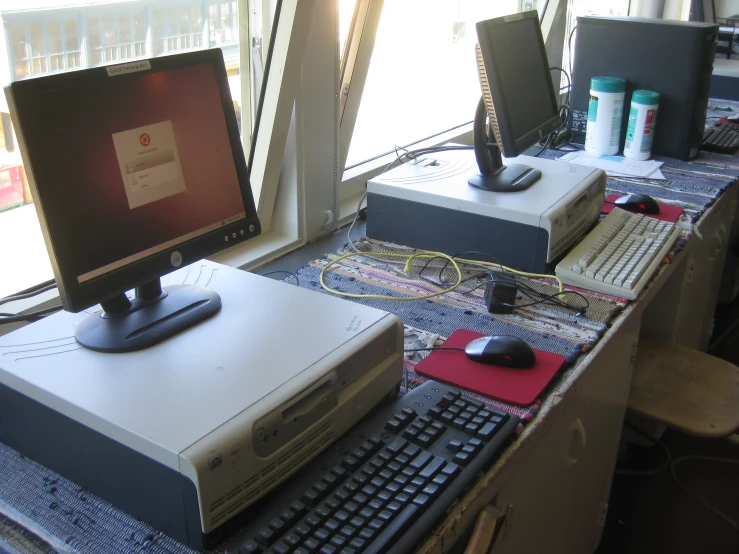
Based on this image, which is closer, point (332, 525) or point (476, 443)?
point (332, 525)

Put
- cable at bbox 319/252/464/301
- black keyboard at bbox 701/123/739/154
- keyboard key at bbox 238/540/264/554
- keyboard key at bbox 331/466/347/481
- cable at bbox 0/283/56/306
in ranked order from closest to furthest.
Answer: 1. keyboard key at bbox 238/540/264/554
2. keyboard key at bbox 331/466/347/481
3. cable at bbox 0/283/56/306
4. cable at bbox 319/252/464/301
5. black keyboard at bbox 701/123/739/154

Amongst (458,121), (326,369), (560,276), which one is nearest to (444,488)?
(326,369)

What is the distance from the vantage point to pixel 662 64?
2.27 meters

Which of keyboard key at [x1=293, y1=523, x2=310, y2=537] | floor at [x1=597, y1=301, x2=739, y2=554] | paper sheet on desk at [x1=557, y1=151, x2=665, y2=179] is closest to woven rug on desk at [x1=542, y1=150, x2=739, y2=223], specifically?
paper sheet on desk at [x1=557, y1=151, x2=665, y2=179]

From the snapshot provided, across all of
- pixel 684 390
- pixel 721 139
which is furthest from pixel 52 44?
pixel 721 139

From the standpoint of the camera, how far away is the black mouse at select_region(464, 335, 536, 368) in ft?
4.04

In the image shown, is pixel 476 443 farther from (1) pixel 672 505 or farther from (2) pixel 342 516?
(1) pixel 672 505

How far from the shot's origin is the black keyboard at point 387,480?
0.85m

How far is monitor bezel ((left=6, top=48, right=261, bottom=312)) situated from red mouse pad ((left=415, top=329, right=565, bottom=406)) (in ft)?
1.22

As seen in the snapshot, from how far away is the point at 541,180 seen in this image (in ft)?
5.57

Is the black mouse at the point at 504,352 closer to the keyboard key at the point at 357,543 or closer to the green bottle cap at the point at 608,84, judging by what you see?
the keyboard key at the point at 357,543

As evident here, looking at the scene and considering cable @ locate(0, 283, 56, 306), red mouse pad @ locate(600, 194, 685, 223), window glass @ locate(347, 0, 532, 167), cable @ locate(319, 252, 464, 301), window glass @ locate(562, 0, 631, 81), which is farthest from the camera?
window glass @ locate(562, 0, 631, 81)

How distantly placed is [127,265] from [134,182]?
0.36 feet

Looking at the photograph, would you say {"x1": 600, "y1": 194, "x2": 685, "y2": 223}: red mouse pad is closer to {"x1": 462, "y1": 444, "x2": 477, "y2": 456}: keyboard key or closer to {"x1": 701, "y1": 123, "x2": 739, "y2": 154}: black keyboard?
{"x1": 701, "y1": 123, "x2": 739, "y2": 154}: black keyboard
